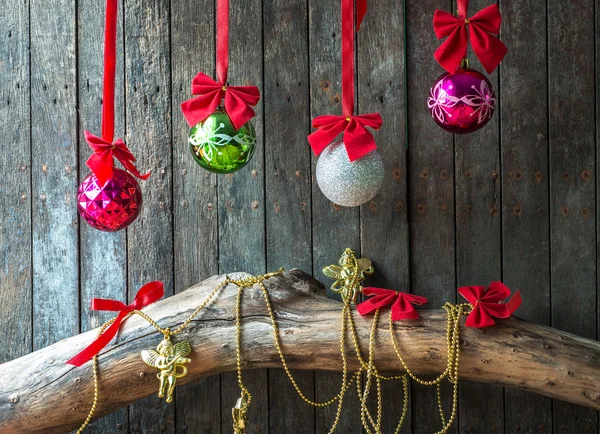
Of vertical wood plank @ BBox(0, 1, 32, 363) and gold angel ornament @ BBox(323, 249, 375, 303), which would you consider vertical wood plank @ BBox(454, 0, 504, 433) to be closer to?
gold angel ornament @ BBox(323, 249, 375, 303)

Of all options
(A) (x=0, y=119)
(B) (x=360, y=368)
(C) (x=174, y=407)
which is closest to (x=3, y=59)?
(A) (x=0, y=119)

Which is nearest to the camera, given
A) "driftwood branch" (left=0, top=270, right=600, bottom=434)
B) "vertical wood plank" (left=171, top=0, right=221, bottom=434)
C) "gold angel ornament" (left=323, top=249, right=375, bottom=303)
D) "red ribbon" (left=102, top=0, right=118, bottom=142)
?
"driftwood branch" (left=0, top=270, right=600, bottom=434)

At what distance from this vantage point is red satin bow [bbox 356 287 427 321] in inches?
48.4

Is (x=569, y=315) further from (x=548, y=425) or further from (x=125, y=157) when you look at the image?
(x=125, y=157)

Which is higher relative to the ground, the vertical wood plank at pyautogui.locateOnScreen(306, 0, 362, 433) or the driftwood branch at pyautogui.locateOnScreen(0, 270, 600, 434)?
the vertical wood plank at pyautogui.locateOnScreen(306, 0, 362, 433)

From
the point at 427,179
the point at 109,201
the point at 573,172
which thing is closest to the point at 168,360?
the point at 109,201

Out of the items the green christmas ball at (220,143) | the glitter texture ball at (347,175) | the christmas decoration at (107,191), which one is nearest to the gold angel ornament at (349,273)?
the glitter texture ball at (347,175)

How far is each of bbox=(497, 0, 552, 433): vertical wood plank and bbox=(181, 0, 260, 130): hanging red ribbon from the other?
0.67 metres

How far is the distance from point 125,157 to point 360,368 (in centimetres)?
66

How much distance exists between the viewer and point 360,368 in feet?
4.10

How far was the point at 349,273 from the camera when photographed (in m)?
1.46

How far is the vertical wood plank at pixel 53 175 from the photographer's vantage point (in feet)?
5.15

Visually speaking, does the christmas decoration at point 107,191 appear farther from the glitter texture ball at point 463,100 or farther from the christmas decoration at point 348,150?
the glitter texture ball at point 463,100

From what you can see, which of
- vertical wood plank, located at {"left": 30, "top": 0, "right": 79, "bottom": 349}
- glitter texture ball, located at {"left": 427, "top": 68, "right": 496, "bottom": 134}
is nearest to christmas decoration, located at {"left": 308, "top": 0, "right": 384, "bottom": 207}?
glitter texture ball, located at {"left": 427, "top": 68, "right": 496, "bottom": 134}
